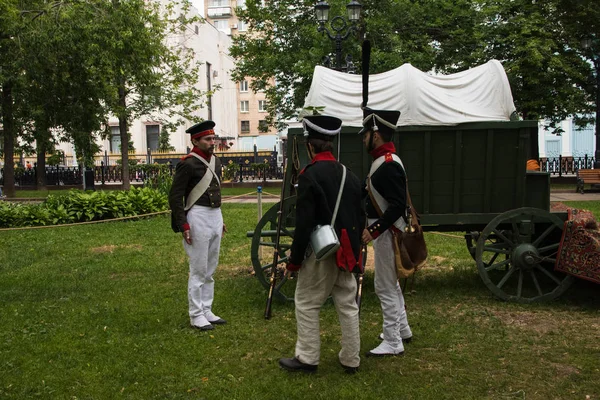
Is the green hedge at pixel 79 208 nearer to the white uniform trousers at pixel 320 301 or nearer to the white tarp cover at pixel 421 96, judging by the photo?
the white tarp cover at pixel 421 96

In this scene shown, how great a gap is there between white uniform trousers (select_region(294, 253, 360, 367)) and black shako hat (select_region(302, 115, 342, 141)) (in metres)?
0.93

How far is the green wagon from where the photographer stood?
6.35m

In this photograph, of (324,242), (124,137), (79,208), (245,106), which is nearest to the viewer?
(324,242)

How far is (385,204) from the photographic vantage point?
5.00m

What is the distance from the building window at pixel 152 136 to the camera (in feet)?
154

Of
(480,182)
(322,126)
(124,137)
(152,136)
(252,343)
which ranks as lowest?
(252,343)

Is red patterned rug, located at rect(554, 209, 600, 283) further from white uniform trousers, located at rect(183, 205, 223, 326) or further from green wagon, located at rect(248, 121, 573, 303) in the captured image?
white uniform trousers, located at rect(183, 205, 223, 326)

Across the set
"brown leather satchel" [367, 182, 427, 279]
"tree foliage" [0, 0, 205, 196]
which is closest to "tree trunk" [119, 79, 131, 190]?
"tree foliage" [0, 0, 205, 196]

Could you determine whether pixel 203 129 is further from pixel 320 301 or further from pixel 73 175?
pixel 73 175

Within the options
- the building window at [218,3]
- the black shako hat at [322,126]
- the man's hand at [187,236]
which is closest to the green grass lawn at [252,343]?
the man's hand at [187,236]

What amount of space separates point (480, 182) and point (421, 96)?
1.14 m

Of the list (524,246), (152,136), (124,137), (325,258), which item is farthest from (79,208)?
(152,136)

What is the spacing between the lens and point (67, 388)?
447 centimetres

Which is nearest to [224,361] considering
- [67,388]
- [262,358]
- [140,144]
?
[262,358]
